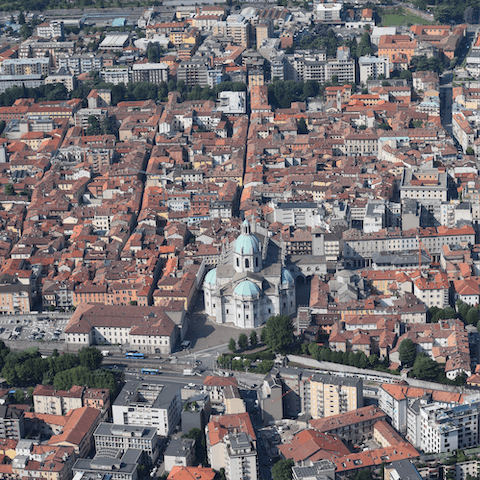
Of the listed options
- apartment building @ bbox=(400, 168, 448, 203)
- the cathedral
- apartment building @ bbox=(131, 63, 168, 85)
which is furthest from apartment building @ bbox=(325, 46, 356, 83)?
the cathedral

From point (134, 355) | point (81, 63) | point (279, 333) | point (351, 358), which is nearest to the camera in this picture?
point (351, 358)

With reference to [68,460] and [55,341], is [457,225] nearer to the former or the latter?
[55,341]

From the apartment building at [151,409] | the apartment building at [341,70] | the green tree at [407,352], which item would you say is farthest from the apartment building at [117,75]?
the apartment building at [151,409]

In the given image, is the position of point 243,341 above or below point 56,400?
above

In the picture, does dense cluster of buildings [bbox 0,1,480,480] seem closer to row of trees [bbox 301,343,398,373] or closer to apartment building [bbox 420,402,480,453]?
apartment building [bbox 420,402,480,453]

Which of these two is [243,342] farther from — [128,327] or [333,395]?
[333,395]

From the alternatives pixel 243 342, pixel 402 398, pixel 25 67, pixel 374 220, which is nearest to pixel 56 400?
pixel 243 342

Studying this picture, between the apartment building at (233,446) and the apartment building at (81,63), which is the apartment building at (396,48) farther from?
the apartment building at (233,446)
